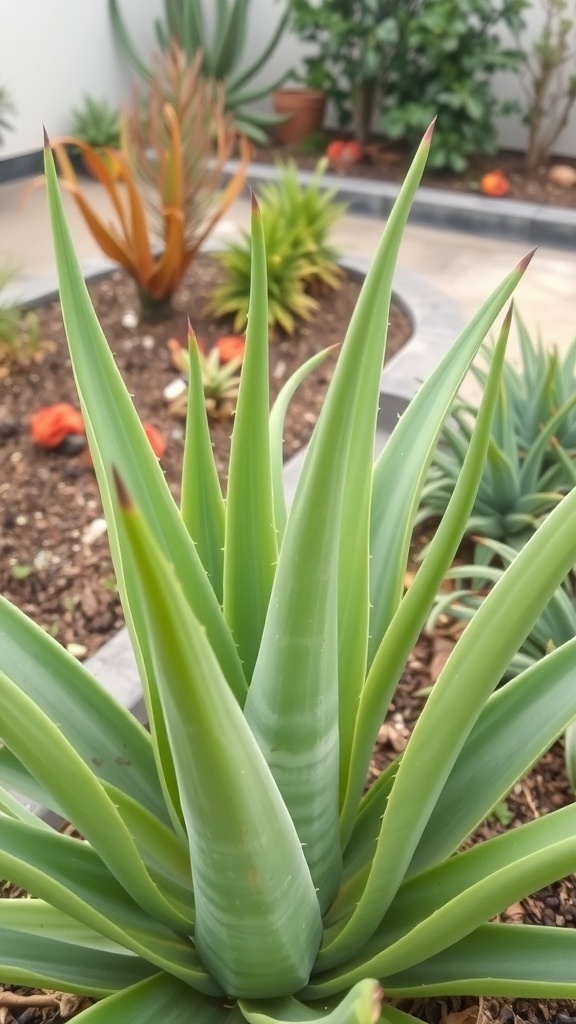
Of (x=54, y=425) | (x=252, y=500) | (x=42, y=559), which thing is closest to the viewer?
(x=252, y=500)

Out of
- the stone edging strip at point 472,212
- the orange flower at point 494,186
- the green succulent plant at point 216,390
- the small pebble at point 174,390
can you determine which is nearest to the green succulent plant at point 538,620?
the green succulent plant at point 216,390

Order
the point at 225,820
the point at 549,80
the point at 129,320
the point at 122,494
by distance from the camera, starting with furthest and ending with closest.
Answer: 1. the point at 549,80
2. the point at 129,320
3. the point at 225,820
4. the point at 122,494

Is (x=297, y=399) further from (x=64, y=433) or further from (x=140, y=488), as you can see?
(x=140, y=488)

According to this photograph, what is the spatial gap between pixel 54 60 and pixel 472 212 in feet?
9.75

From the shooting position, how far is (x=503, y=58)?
4535 millimetres

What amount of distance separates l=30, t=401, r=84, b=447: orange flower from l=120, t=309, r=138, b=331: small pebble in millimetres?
749

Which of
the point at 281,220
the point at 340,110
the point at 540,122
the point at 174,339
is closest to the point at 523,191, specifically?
the point at 540,122

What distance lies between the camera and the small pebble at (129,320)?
8.86 ft

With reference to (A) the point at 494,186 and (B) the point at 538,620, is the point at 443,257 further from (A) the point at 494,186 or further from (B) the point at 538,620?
(B) the point at 538,620

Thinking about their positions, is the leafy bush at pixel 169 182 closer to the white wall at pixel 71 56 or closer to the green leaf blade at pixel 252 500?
the green leaf blade at pixel 252 500

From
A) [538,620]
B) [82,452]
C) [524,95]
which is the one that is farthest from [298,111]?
[538,620]

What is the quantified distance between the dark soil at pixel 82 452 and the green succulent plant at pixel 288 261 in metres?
0.07

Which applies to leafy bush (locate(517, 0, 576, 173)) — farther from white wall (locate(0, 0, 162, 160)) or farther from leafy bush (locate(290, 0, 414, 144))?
white wall (locate(0, 0, 162, 160))

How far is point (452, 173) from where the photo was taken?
4.82 meters
